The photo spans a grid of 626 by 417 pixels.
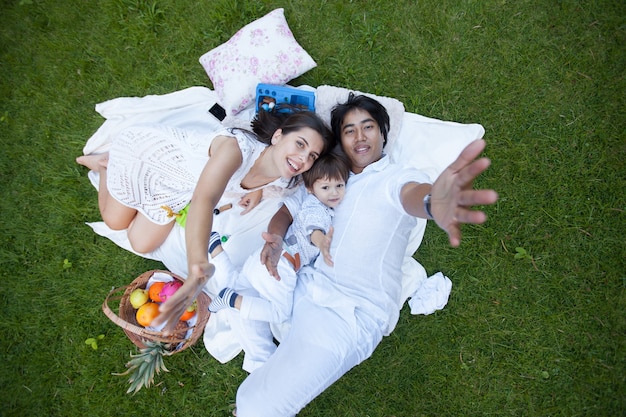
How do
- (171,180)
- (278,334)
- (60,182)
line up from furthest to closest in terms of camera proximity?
(60,182) → (278,334) → (171,180)

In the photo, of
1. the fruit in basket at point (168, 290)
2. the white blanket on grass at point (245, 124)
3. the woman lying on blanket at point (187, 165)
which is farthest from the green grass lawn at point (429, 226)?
the fruit in basket at point (168, 290)

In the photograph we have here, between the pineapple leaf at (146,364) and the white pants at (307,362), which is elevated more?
the white pants at (307,362)

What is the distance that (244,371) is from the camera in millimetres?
3707

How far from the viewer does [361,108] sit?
338 centimetres

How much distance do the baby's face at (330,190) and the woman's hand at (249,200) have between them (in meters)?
0.64

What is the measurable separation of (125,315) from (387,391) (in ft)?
7.96

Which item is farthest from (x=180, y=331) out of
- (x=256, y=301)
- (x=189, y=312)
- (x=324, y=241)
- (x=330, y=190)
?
(x=330, y=190)

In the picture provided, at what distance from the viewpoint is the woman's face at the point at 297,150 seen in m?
3.03

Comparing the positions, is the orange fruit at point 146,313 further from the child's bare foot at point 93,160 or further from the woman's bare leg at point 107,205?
the child's bare foot at point 93,160

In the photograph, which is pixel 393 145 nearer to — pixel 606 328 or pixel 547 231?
pixel 547 231

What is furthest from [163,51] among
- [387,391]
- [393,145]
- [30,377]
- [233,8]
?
[387,391]

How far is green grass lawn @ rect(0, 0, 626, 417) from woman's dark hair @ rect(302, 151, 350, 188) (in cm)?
108

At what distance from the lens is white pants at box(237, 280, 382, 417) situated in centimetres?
293

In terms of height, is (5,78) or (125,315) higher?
(5,78)
